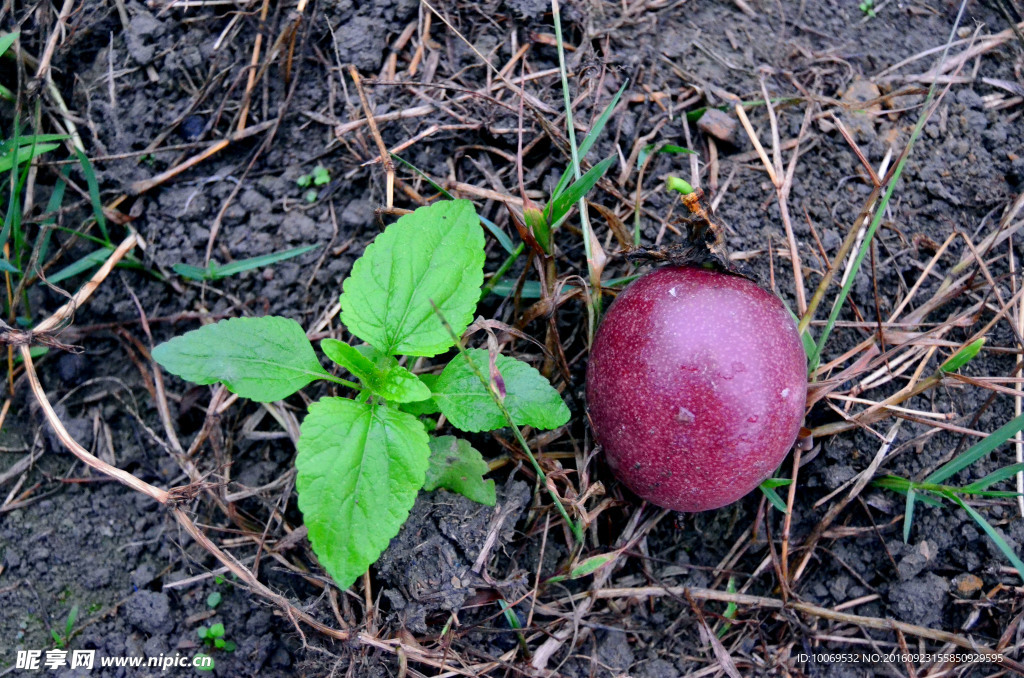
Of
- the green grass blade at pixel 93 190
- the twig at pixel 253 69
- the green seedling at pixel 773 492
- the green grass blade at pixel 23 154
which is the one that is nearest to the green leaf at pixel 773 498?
the green seedling at pixel 773 492

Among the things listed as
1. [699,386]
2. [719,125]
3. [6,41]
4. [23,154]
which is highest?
[6,41]

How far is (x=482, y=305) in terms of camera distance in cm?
250

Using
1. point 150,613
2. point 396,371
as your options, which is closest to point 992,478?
point 396,371

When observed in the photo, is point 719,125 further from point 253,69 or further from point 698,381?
point 253,69

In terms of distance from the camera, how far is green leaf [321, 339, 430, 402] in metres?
2.04

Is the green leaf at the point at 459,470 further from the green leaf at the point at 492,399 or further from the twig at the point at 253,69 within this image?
the twig at the point at 253,69

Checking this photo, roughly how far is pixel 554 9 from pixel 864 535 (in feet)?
6.95

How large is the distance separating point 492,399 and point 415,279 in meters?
0.43

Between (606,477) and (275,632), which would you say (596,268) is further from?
(275,632)

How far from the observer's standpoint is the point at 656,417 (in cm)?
199

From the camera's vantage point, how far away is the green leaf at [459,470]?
85.4 inches

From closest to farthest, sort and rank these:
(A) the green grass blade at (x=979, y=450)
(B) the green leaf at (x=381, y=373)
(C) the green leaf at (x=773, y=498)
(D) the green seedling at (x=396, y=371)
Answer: (D) the green seedling at (x=396, y=371), (B) the green leaf at (x=381, y=373), (A) the green grass blade at (x=979, y=450), (C) the green leaf at (x=773, y=498)

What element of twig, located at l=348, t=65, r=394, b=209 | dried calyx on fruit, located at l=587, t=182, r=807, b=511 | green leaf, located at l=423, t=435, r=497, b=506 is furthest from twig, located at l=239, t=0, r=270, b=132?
dried calyx on fruit, located at l=587, t=182, r=807, b=511

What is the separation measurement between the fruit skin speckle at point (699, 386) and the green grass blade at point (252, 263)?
3.73ft
